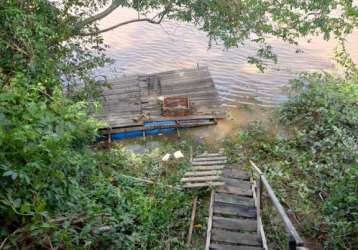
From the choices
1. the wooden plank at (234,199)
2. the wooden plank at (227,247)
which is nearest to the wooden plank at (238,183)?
the wooden plank at (234,199)

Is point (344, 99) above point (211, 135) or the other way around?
above

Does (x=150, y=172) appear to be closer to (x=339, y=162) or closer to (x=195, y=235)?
(x=195, y=235)

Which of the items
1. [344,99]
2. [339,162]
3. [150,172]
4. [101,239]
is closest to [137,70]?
[150,172]

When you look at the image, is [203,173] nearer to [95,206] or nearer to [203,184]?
[203,184]

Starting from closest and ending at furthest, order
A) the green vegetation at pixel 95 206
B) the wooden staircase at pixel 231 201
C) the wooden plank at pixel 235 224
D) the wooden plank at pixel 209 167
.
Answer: the green vegetation at pixel 95 206, the wooden staircase at pixel 231 201, the wooden plank at pixel 235 224, the wooden plank at pixel 209 167

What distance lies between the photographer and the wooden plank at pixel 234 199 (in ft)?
22.0

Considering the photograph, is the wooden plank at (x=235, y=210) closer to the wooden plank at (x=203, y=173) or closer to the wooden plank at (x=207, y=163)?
the wooden plank at (x=203, y=173)

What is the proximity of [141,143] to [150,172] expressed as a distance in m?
1.92

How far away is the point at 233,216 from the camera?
20.7ft

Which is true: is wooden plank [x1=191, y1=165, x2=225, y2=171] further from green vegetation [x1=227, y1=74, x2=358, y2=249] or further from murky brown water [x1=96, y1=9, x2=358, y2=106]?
murky brown water [x1=96, y1=9, x2=358, y2=106]

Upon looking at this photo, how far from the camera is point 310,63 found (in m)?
14.6

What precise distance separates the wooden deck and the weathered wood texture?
3749mm

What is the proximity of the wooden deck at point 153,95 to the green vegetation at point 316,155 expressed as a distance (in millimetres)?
1756

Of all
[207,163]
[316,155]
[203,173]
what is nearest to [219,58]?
[316,155]
